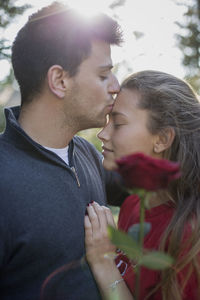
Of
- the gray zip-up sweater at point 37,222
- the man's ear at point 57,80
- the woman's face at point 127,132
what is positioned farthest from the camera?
the man's ear at point 57,80

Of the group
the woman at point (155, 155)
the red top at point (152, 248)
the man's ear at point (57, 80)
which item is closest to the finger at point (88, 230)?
the woman at point (155, 155)

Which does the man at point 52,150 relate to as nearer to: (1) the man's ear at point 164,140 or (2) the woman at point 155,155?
(2) the woman at point 155,155

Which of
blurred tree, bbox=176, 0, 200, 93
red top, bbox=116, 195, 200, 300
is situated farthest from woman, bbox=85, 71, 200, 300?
blurred tree, bbox=176, 0, 200, 93

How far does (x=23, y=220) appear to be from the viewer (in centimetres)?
152

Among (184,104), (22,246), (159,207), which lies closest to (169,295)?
(159,207)

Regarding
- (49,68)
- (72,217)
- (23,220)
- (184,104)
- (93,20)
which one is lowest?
(72,217)

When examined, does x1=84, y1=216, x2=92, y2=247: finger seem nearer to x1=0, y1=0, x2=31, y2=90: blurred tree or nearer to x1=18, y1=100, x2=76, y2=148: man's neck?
x1=18, y1=100, x2=76, y2=148: man's neck

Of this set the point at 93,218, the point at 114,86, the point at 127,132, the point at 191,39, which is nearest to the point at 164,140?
the point at 127,132

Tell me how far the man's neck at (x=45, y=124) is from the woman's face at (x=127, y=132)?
0.72 feet

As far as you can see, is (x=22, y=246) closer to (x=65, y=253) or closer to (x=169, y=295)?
(x=65, y=253)

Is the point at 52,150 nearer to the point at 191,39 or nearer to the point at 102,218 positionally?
the point at 102,218

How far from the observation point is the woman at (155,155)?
4.97 ft

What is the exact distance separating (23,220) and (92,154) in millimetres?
878

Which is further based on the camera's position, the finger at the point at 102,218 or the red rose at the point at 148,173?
the finger at the point at 102,218
